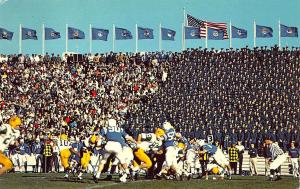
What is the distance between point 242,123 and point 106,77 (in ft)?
43.7

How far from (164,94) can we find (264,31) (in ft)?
33.4

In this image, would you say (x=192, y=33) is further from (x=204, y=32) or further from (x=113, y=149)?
(x=113, y=149)

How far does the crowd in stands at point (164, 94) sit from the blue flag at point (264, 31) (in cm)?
589

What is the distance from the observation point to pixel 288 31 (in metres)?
49.7

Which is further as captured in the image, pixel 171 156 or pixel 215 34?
pixel 215 34

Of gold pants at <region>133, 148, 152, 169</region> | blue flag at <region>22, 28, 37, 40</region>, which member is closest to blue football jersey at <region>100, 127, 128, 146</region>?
gold pants at <region>133, 148, 152, 169</region>

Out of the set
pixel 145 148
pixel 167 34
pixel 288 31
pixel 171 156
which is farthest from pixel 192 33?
pixel 171 156

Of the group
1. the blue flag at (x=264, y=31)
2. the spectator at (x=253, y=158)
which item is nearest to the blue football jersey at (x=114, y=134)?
the spectator at (x=253, y=158)

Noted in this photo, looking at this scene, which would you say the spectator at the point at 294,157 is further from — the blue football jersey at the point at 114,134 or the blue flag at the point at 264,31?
the blue flag at the point at 264,31

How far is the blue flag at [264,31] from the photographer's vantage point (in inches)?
1970

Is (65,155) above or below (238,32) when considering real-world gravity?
below

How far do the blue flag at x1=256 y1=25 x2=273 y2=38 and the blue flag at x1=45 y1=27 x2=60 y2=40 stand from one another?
16590 millimetres

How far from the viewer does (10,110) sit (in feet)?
145

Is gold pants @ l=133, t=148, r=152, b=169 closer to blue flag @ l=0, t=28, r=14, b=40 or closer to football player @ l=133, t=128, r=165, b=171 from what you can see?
football player @ l=133, t=128, r=165, b=171
